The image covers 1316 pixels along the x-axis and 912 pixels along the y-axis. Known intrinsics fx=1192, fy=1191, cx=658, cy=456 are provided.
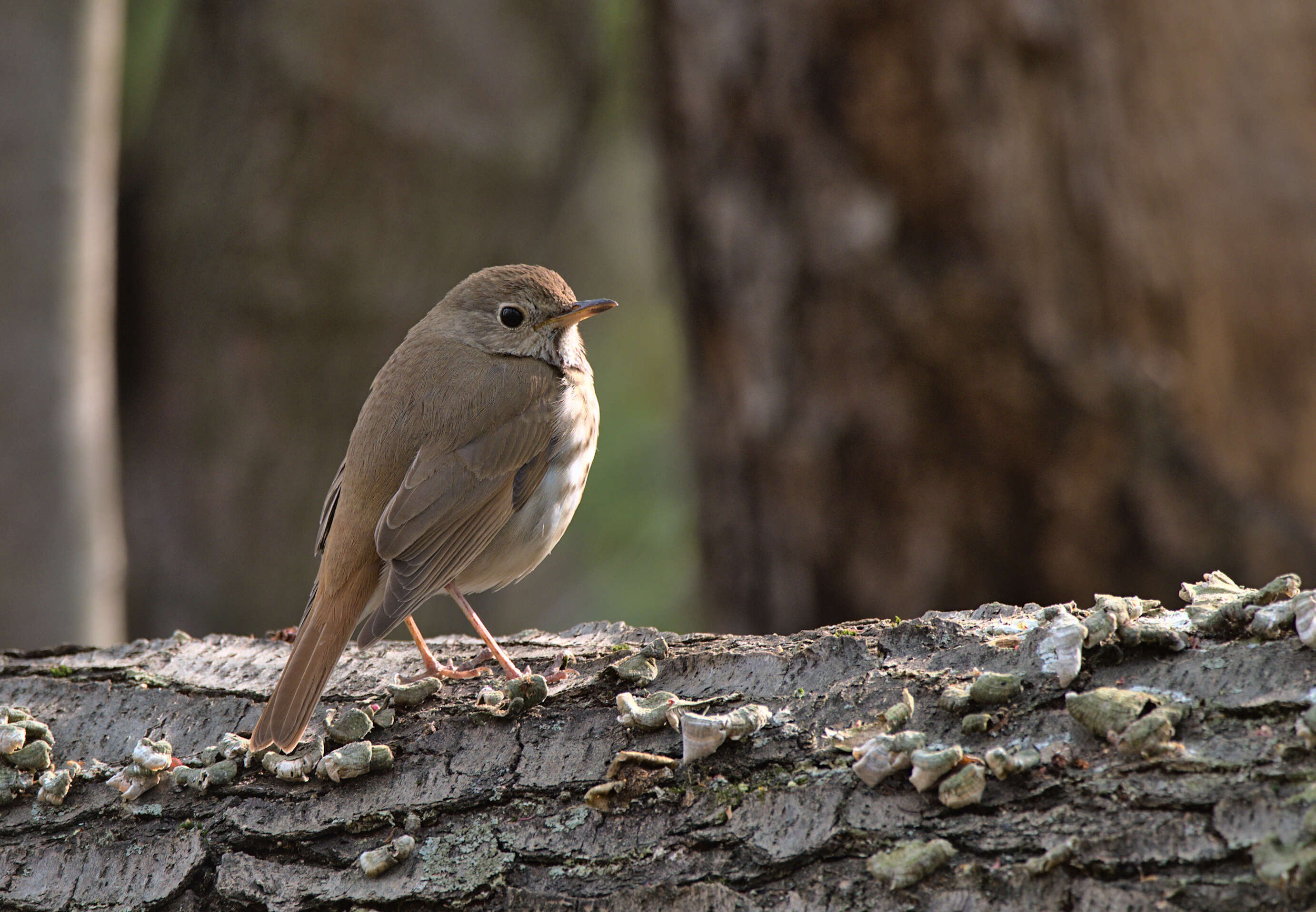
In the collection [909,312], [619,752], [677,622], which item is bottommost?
[619,752]

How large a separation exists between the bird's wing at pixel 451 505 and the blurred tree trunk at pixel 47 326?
2280 mm

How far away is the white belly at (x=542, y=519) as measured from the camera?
3.60m

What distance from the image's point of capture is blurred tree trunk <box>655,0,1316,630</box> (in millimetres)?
4832

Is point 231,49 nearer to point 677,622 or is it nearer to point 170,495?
point 170,495

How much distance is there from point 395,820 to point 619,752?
17.8 inches

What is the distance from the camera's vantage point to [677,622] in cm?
785

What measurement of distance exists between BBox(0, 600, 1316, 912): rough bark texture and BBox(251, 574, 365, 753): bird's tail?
0.11 metres

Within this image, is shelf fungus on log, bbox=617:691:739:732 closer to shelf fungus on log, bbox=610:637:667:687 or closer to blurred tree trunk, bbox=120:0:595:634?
shelf fungus on log, bbox=610:637:667:687

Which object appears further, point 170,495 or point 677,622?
point 677,622

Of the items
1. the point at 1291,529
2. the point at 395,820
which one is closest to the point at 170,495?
the point at 395,820

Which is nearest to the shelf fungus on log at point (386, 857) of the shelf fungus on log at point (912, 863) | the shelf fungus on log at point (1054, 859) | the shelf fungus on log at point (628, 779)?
the shelf fungus on log at point (628, 779)

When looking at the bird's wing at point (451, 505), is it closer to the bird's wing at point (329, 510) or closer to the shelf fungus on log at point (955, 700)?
the bird's wing at point (329, 510)

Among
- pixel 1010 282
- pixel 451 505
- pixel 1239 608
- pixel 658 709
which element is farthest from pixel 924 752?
pixel 1010 282

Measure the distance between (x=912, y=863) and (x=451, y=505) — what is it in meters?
1.84
